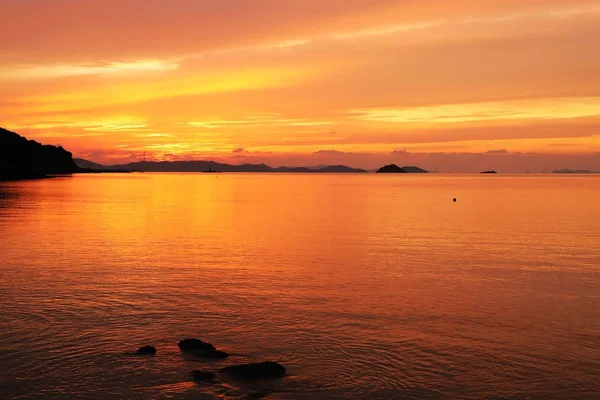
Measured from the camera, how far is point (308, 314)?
25.3 meters

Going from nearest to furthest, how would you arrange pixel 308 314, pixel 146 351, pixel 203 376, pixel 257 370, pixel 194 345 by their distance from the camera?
pixel 203 376 < pixel 257 370 < pixel 146 351 < pixel 194 345 < pixel 308 314

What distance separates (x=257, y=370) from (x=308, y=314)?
7486 mm

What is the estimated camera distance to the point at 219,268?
36656 millimetres

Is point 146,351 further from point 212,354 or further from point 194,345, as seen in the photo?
point 212,354

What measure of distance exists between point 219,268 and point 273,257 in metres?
6.06

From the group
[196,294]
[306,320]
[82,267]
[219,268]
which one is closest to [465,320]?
[306,320]

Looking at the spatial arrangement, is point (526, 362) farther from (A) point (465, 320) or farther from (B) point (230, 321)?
(B) point (230, 321)

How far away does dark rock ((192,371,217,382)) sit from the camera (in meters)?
17.6

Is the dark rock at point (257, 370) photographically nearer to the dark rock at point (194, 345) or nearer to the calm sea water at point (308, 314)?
the calm sea water at point (308, 314)

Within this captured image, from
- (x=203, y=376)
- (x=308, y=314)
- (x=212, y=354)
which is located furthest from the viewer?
(x=308, y=314)

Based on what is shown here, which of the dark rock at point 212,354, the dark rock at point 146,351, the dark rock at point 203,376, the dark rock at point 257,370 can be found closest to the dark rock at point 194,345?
the dark rock at point 212,354

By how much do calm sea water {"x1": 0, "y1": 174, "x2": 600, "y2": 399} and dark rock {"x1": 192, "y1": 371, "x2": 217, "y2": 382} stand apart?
31 centimetres

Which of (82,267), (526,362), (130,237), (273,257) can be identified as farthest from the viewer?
(130,237)

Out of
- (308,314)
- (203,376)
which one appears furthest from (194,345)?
(308,314)
